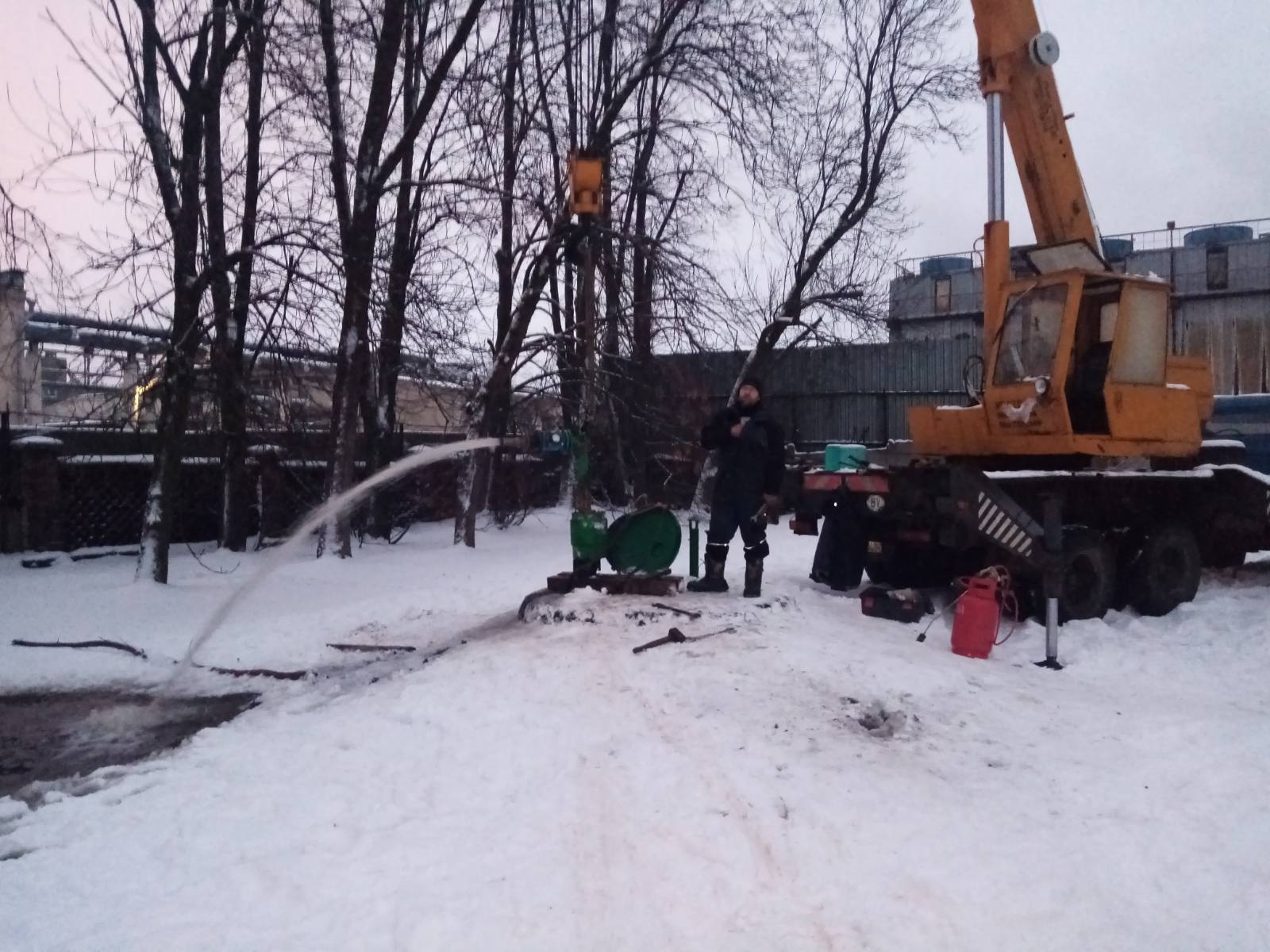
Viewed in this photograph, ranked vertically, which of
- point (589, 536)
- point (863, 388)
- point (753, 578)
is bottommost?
point (753, 578)

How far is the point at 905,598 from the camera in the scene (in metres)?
8.89

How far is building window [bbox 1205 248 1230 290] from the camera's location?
36.6 metres

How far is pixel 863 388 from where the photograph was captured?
26.8 metres

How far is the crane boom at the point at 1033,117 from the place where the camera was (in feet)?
34.5

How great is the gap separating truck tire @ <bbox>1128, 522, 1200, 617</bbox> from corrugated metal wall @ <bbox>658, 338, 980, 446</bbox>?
50.3 ft

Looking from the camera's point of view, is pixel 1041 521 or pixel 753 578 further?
pixel 1041 521

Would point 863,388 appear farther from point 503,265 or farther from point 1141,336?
point 1141,336

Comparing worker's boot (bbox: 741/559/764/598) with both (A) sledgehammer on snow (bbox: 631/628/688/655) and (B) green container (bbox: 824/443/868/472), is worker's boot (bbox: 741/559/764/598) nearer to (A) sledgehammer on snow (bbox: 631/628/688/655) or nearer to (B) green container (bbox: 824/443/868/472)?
(A) sledgehammer on snow (bbox: 631/628/688/655)

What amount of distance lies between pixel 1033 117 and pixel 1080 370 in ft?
9.04

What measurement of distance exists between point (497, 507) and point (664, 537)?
9.52 metres

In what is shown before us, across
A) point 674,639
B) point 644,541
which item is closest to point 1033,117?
point 644,541

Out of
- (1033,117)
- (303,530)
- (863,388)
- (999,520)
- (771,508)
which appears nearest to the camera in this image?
(999,520)

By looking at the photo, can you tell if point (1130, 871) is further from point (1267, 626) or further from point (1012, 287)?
point (1012, 287)

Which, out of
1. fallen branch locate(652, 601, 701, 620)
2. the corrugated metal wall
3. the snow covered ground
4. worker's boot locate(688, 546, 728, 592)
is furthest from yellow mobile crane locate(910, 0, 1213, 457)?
the corrugated metal wall
